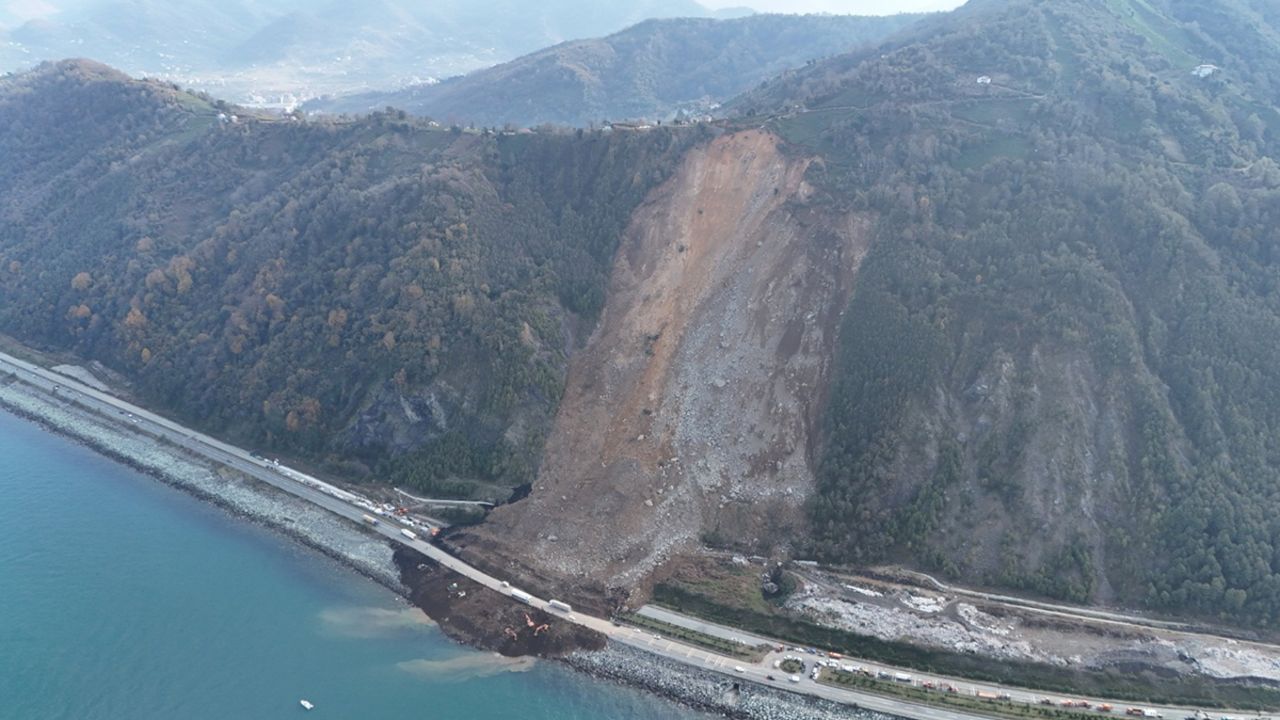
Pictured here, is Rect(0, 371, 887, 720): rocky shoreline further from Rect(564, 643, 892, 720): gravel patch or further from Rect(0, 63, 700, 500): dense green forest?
Rect(0, 63, 700, 500): dense green forest

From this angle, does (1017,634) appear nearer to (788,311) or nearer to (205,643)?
(788,311)

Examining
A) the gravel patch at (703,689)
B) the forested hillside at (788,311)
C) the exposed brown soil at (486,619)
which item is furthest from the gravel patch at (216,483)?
the gravel patch at (703,689)

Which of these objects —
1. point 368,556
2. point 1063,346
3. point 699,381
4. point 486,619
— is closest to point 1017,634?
point 1063,346

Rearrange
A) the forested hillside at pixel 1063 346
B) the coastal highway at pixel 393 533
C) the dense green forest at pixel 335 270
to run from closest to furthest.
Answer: the coastal highway at pixel 393 533
the forested hillside at pixel 1063 346
the dense green forest at pixel 335 270

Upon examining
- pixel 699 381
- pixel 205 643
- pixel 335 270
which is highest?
pixel 335 270

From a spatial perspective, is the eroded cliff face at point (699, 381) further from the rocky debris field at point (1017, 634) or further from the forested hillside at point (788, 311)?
the rocky debris field at point (1017, 634)

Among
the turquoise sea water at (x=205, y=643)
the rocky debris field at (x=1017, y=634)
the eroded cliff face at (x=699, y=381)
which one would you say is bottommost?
the turquoise sea water at (x=205, y=643)
